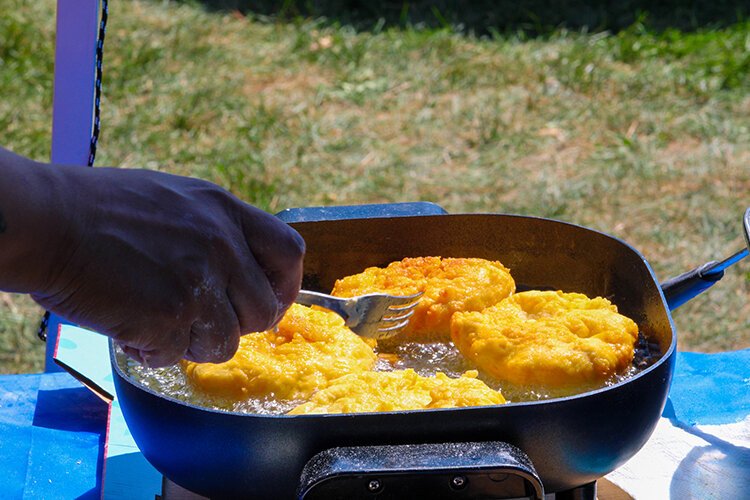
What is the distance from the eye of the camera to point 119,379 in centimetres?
141

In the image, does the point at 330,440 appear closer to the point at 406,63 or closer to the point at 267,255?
the point at 267,255

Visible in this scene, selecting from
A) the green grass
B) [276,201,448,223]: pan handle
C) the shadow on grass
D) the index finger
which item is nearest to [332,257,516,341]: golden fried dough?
[276,201,448,223]: pan handle

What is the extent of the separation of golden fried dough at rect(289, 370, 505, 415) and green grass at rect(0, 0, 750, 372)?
2.07 m

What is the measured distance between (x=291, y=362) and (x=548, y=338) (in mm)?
475

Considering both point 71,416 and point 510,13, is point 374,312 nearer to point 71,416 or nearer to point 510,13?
point 71,416

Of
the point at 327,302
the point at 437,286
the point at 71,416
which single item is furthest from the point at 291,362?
the point at 71,416

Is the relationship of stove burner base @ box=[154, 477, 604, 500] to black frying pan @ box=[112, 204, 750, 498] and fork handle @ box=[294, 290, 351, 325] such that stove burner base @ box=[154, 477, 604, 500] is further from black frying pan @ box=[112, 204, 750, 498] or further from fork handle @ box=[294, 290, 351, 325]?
fork handle @ box=[294, 290, 351, 325]

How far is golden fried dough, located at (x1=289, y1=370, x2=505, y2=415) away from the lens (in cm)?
143

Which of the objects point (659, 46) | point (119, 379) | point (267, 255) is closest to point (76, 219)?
point (267, 255)

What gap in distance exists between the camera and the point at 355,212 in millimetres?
2021

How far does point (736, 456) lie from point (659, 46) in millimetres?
3853

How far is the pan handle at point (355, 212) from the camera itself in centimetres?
197

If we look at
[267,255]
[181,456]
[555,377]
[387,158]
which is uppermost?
[267,255]

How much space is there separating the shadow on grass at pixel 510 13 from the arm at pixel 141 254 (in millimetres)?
4475
